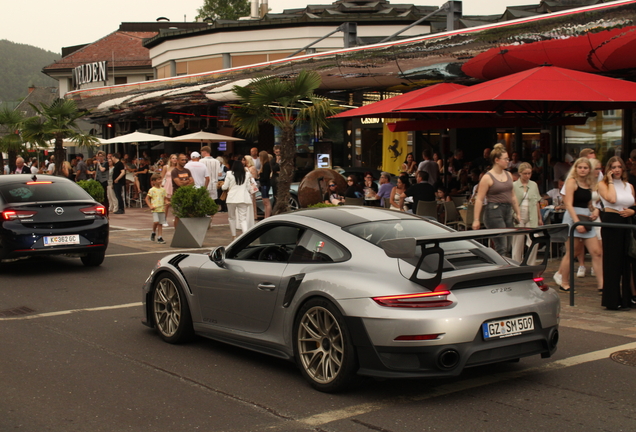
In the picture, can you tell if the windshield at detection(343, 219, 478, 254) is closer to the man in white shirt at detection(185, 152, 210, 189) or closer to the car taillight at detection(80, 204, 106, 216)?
the car taillight at detection(80, 204, 106, 216)

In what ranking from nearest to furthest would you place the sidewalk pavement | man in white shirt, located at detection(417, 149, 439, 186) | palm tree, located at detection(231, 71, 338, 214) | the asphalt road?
the asphalt road, the sidewalk pavement, palm tree, located at detection(231, 71, 338, 214), man in white shirt, located at detection(417, 149, 439, 186)

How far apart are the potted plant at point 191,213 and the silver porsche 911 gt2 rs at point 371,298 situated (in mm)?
8061

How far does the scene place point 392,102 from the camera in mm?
13969

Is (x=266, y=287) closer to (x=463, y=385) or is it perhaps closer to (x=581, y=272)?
(x=463, y=385)

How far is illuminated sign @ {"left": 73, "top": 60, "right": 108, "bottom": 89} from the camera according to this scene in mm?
52188

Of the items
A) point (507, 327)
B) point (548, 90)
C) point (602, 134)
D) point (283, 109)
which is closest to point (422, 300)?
point (507, 327)

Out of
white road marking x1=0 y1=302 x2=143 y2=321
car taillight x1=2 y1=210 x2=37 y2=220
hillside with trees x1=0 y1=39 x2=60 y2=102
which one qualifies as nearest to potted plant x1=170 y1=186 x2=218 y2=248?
car taillight x1=2 y1=210 x2=37 y2=220

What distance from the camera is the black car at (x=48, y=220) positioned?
11.3 m

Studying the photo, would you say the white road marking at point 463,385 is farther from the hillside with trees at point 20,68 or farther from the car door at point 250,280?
the hillside with trees at point 20,68

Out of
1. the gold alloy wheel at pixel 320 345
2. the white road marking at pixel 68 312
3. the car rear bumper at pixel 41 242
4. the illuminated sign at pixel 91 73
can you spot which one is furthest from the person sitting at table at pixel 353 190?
the illuminated sign at pixel 91 73

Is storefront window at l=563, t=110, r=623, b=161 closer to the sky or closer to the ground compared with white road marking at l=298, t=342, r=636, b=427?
closer to the sky

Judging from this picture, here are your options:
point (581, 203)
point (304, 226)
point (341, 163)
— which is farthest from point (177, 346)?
point (341, 163)

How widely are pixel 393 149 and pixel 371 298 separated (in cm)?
2146

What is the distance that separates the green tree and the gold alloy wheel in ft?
237
